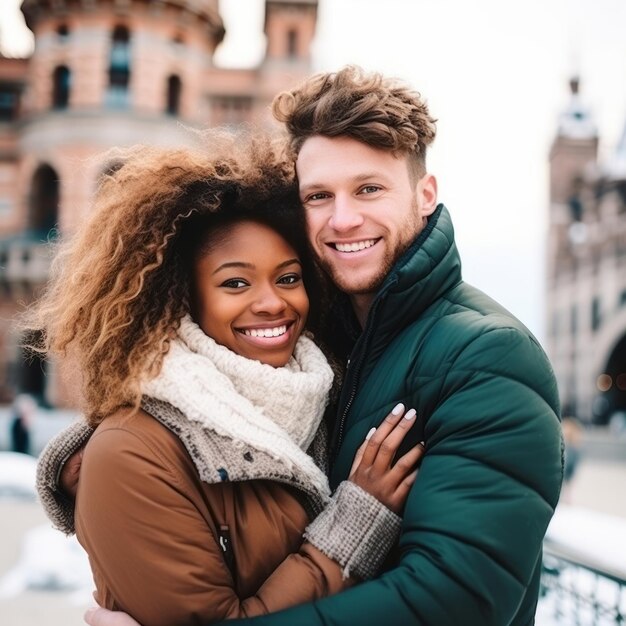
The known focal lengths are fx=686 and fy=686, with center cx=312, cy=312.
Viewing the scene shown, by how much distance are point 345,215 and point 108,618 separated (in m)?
1.29

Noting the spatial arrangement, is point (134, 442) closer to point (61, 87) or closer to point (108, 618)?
point (108, 618)

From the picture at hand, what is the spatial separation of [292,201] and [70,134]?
19130 mm

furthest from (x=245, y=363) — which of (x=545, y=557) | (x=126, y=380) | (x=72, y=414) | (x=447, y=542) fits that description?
(x=72, y=414)

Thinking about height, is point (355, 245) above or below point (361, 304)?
above

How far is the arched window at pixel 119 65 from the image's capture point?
19984 mm

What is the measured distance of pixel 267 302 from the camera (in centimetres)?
201

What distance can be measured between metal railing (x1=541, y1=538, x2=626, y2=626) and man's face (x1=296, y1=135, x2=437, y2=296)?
89.3 inches

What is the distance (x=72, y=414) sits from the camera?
1781 cm

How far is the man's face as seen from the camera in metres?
2.10

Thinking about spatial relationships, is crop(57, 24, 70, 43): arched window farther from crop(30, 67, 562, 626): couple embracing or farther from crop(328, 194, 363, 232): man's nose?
crop(328, 194, 363, 232): man's nose

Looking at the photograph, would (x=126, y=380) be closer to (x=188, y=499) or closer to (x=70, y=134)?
(x=188, y=499)

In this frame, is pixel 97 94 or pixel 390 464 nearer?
pixel 390 464

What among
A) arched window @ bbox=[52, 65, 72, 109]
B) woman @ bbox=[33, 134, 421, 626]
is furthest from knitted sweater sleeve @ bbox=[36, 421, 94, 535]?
arched window @ bbox=[52, 65, 72, 109]

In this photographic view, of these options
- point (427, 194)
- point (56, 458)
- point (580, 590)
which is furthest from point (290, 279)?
point (580, 590)
